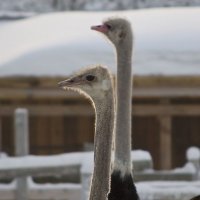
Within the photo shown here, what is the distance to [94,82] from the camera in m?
4.23

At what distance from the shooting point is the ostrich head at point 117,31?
582 centimetres

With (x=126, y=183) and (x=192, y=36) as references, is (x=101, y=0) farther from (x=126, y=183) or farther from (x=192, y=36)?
(x=126, y=183)

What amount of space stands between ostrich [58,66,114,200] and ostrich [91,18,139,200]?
879 millimetres

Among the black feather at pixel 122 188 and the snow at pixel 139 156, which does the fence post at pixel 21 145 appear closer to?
the snow at pixel 139 156

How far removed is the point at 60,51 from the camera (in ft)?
38.4

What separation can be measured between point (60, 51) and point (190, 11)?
9.62ft

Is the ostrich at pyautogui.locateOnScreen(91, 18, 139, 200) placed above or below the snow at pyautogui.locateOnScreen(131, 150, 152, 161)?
above

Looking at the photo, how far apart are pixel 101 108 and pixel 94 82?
11 cm

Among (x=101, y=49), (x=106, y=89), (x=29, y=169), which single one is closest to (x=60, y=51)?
(x=101, y=49)

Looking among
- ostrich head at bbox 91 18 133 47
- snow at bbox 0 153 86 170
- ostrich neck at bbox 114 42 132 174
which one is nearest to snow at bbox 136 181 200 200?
ostrich neck at bbox 114 42 132 174

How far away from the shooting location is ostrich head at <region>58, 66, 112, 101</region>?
4.21m

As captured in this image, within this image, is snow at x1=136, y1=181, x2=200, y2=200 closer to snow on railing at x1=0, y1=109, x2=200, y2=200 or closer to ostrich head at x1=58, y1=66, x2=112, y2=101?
snow on railing at x1=0, y1=109, x2=200, y2=200

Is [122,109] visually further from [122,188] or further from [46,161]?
[46,161]

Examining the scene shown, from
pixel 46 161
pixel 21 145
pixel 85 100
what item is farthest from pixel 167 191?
pixel 85 100
